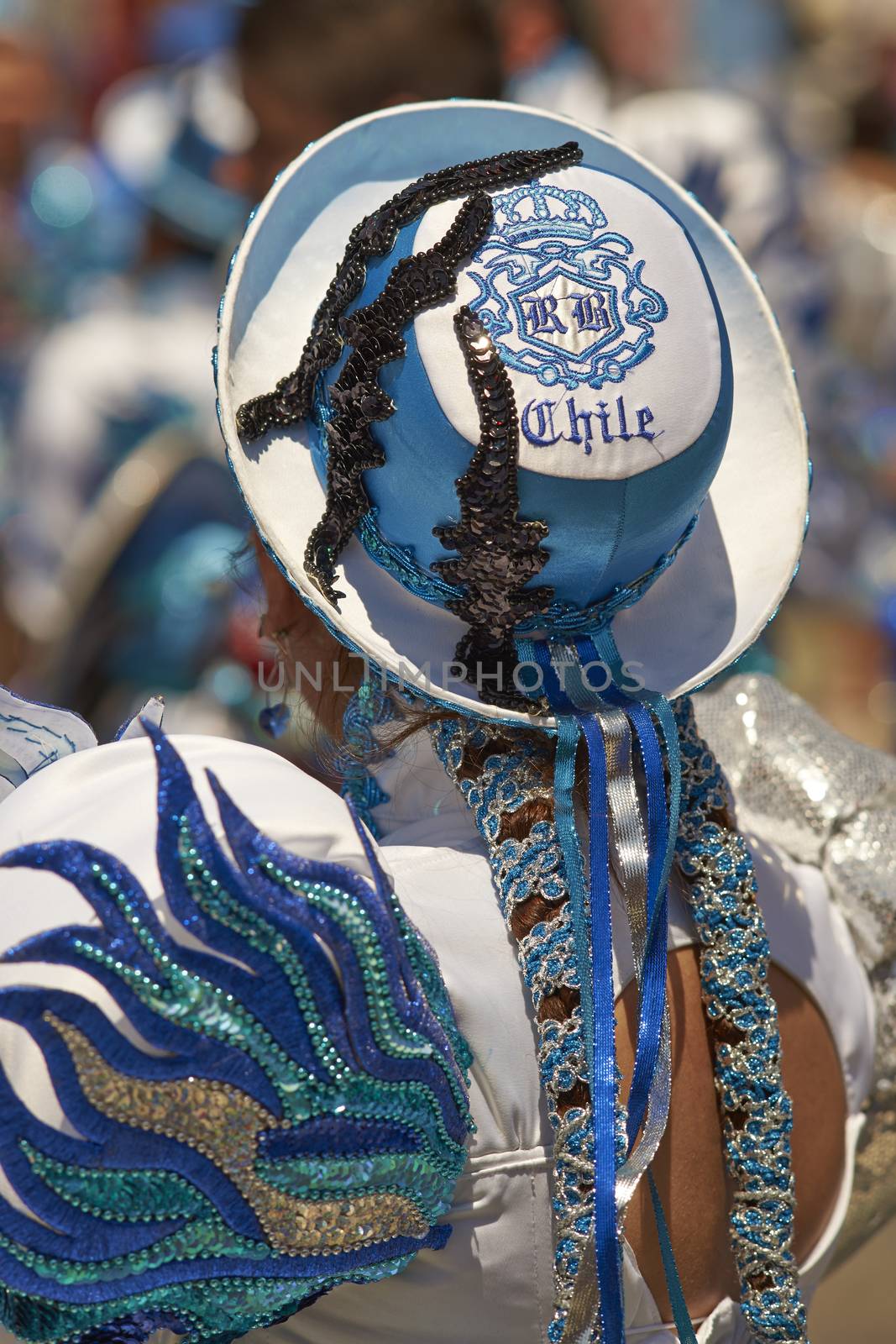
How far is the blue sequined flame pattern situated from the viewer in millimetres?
817

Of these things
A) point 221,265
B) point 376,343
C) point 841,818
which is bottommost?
point 841,818

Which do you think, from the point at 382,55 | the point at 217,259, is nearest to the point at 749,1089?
the point at 382,55

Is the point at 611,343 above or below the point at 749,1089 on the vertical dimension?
above

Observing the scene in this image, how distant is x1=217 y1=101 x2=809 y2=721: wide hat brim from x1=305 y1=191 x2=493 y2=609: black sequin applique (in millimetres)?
61

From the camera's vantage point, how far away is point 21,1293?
0.85 meters

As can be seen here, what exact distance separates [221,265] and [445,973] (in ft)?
10.9

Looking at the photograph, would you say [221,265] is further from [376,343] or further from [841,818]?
[376,343]

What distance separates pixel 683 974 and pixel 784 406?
45 cm

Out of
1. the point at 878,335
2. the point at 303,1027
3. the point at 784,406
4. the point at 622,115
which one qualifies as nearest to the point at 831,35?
the point at 878,335

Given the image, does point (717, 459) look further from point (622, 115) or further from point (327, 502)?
point (622, 115)

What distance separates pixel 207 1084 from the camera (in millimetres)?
835

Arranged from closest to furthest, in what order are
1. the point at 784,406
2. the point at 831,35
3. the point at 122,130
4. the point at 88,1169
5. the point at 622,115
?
the point at 88,1169 → the point at 784,406 → the point at 622,115 → the point at 122,130 → the point at 831,35

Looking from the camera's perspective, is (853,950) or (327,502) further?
(853,950)

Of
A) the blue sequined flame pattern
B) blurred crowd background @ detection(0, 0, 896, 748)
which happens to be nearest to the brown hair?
blurred crowd background @ detection(0, 0, 896, 748)
